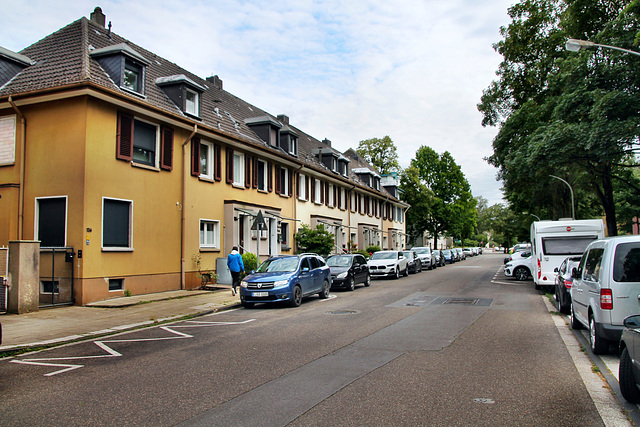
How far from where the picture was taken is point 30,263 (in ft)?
41.4

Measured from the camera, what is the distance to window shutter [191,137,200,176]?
19797 mm

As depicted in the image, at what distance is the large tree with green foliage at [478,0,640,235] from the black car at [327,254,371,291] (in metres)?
8.69

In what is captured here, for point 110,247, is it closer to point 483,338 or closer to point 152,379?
point 152,379

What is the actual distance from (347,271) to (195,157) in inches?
306

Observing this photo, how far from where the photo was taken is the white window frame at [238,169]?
23219mm

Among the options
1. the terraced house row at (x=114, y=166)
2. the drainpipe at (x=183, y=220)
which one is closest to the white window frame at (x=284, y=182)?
the terraced house row at (x=114, y=166)

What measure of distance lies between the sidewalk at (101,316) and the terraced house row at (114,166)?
3.53 feet

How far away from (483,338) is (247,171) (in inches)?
662

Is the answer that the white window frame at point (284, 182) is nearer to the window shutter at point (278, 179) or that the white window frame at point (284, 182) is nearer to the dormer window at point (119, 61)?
the window shutter at point (278, 179)

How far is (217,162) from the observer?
21500 millimetres

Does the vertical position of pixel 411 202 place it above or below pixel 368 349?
above

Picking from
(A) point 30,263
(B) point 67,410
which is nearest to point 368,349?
(B) point 67,410

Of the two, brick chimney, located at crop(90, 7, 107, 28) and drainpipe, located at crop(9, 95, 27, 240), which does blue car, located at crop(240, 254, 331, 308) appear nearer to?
drainpipe, located at crop(9, 95, 27, 240)

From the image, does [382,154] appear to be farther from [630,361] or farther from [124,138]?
[630,361]
